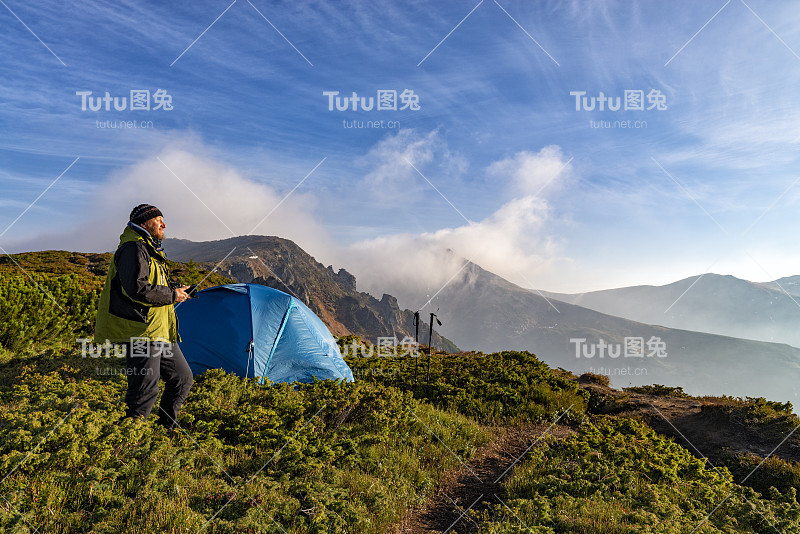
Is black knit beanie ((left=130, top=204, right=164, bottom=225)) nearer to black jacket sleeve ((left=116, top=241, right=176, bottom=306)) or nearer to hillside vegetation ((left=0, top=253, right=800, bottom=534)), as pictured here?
black jacket sleeve ((left=116, top=241, right=176, bottom=306))

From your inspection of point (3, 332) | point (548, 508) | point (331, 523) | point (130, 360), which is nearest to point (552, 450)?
point (548, 508)

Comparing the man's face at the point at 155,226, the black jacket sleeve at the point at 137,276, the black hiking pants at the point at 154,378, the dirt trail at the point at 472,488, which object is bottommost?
the dirt trail at the point at 472,488

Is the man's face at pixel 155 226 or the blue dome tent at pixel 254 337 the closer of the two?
the man's face at pixel 155 226

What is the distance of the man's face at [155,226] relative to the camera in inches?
218

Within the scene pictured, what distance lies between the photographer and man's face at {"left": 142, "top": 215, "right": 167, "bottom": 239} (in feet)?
18.1

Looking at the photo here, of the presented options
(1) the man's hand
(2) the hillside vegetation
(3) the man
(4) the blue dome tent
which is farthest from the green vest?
(4) the blue dome tent

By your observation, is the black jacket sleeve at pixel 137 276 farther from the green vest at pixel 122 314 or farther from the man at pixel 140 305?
the green vest at pixel 122 314

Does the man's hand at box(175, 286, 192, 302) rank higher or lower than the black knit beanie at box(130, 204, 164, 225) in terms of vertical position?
lower

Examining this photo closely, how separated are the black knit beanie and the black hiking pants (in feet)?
5.17

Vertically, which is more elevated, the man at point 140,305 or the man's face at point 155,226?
the man's face at point 155,226

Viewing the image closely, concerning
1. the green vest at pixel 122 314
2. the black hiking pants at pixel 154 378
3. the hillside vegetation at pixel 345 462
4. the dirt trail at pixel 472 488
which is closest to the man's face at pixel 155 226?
the green vest at pixel 122 314

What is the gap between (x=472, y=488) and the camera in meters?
6.51

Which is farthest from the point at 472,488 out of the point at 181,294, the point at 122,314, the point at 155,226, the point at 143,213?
the point at 143,213

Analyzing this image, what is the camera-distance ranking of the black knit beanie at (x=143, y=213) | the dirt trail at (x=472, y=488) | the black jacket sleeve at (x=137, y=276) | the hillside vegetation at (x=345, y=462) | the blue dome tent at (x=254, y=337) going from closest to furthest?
1. the hillside vegetation at (x=345, y=462)
2. the black jacket sleeve at (x=137, y=276)
3. the dirt trail at (x=472, y=488)
4. the black knit beanie at (x=143, y=213)
5. the blue dome tent at (x=254, y=337)
